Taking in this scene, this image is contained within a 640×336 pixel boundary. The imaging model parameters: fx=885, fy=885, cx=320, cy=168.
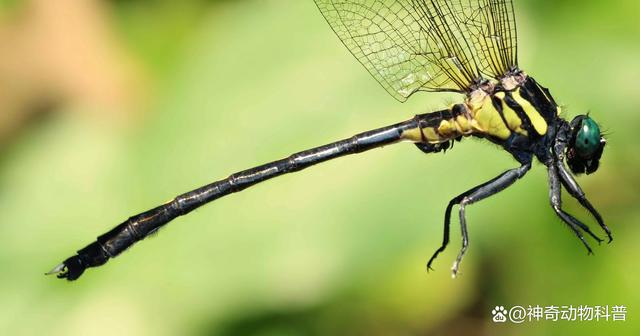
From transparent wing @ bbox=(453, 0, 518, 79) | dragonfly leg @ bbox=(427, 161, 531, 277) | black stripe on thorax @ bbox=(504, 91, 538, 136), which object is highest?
transparent wing @ bbox=(453, 0, 518, 79)

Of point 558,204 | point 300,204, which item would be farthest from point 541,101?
point 300,204

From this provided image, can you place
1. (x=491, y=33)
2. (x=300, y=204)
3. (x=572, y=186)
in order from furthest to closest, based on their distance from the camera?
(x=300, y=204), (x=491, y=33), (x=572, y=186)

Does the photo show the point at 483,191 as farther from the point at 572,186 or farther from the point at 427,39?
the point at 427,39

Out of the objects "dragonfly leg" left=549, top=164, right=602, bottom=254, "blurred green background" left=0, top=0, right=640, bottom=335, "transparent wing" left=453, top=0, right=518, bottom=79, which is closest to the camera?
"dragonfly leg" left=549, top=164, right=602, bottom=254

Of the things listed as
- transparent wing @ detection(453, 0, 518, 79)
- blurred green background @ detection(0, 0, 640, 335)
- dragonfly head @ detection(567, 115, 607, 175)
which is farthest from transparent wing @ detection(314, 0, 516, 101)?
dragonfly head @ detection(567, 115, 607, 175)

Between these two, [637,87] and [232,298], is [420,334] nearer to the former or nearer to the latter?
[232,298]

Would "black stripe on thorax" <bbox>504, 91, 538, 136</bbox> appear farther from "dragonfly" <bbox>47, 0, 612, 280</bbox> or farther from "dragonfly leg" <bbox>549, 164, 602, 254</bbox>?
"dragonfly leg" <bbox>549, 164, 602, 254</bbox>

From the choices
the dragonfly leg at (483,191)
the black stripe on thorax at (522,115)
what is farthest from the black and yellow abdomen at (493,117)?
the dragonfly leg at (483,191)

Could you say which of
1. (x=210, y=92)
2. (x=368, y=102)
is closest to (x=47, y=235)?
(x=210, y=92)
